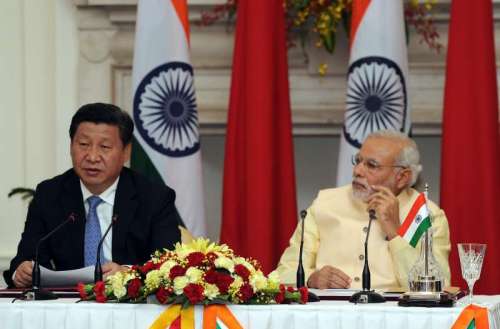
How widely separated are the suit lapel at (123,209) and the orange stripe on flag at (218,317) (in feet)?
3.50

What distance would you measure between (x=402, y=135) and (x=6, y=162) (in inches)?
114

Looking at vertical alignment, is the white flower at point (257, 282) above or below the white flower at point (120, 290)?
above

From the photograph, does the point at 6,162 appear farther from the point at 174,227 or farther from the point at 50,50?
the point at 174,227

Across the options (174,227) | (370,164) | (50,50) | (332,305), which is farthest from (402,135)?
(50,50)

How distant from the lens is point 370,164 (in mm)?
5102

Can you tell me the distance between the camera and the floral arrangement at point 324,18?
6.66 metres

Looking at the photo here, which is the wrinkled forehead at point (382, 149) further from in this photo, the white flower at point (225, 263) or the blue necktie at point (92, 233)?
the white flower at point (225, 263)

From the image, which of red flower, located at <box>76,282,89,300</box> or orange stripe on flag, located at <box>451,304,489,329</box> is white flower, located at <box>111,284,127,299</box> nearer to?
red flower, located at <box>76,282,89,300</box>

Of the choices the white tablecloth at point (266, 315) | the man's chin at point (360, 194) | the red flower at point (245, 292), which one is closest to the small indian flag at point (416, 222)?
the man's chin at point (360, 194)

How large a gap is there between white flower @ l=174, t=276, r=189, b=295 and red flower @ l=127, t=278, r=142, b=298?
143mm

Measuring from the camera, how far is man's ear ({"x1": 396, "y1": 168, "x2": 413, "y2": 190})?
514 cm

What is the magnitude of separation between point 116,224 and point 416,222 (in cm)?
114

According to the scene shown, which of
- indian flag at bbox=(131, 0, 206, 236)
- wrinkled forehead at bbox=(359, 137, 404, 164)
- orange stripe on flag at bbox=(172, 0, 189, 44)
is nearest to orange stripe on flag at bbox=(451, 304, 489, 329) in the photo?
wrinkled forehead at bbox=(359, 137, 404, 164)

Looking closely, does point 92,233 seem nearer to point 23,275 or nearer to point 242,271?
point 23,275
